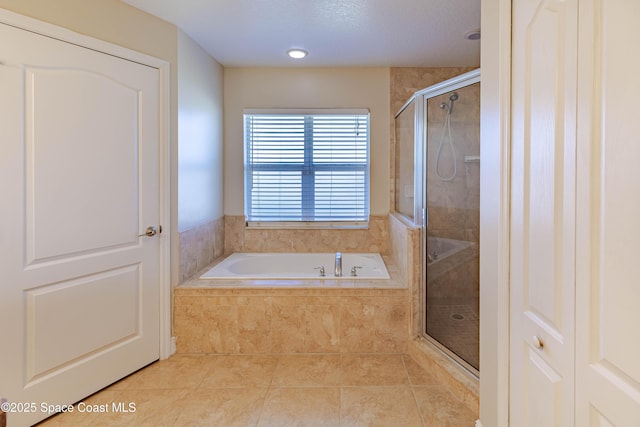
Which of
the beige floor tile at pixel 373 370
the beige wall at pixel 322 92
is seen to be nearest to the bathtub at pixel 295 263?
the beige wall at pixel 322 92

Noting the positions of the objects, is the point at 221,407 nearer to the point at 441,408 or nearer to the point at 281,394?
the point at 281,394

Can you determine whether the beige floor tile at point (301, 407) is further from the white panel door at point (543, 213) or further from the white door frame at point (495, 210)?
the white panel door at point (543, 213)

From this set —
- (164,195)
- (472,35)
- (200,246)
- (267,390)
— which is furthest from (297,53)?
(267,390)

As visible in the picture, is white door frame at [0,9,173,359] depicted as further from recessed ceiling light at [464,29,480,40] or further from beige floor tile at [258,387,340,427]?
recessed ceiling light at [464,29,480,40]

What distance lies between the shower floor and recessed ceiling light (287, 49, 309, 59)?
91.3 inches

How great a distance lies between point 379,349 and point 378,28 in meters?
2.35

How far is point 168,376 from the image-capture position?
Answer: 2.17 m

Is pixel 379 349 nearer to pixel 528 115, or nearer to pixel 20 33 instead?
pixel 528 115

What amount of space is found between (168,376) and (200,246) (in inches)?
42.0

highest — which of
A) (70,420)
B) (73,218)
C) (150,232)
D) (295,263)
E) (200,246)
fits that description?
(73,218)

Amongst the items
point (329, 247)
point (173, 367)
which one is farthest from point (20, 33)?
point (329, 247)

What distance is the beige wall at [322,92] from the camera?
3.43m

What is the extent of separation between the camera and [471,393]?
1809mm

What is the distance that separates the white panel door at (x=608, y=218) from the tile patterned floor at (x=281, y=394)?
115 centimetres
